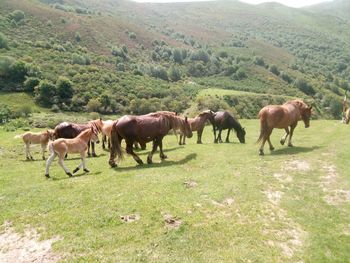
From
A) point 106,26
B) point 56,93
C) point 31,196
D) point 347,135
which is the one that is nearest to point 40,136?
point 31,196

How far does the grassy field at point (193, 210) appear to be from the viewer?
9.19 meters

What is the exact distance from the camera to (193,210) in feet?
36.3

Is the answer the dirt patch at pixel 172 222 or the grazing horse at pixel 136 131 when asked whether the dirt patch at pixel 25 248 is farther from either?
the grazing horse at pixel 136 131

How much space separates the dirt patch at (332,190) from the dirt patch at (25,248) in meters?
9.26

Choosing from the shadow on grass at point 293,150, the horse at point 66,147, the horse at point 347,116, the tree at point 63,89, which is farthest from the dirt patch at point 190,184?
the tree at point 63,89

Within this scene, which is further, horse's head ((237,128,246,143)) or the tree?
the tree

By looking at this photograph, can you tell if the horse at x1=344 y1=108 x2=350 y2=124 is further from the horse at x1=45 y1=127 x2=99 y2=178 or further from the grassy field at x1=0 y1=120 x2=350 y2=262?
the horse at x1=45 y1=127 x2=99 y2=178

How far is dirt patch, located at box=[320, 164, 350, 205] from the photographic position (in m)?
12.6

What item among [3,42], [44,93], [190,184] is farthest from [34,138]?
[3,42]

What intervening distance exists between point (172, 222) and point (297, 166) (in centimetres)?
819

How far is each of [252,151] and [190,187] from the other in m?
8.35

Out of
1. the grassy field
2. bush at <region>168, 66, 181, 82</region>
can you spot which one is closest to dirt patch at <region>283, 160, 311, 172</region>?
the grassy field

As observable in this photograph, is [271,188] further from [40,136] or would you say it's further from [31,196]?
[40,136]

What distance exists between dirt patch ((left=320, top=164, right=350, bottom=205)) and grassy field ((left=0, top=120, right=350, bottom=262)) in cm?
4
